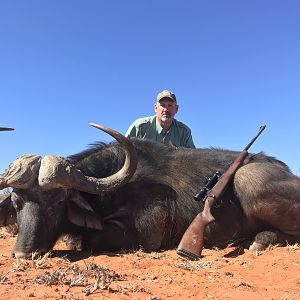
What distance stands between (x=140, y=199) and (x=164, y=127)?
3264 mm

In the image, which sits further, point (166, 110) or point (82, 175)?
point (166, 110)

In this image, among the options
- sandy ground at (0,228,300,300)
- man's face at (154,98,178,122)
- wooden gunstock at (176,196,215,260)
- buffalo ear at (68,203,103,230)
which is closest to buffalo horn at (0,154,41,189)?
buffalo ear at (68,203,103,230)

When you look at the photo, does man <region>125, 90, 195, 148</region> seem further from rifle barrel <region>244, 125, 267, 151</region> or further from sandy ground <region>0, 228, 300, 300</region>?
sandy ground <region>0, 228, 300, 300</region>

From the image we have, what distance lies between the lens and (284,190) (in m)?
5.96

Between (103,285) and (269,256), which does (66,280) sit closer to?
(103,285)

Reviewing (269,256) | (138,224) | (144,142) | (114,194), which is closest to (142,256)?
(138,224)

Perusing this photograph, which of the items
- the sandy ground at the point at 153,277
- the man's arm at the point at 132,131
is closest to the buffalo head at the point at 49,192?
the sandy ground at the point at 153,277

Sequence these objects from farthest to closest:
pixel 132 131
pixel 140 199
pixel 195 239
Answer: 1. pixel 132 131
2. pixel 140 199
3. pixel 195 239

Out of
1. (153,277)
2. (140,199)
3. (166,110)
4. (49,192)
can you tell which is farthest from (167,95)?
(153,277)

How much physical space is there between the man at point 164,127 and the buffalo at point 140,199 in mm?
2482

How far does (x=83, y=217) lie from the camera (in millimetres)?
5836

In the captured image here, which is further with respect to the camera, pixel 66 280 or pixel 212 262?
pixel 212 262

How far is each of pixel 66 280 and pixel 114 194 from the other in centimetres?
228

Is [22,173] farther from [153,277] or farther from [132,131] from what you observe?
[132,131]
